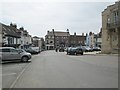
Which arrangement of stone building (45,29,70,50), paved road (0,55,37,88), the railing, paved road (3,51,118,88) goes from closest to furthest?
paved road (3,51,118,88) < paved road (0,55,37,88) < the railing < stone building (45,29,70,50)

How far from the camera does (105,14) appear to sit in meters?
48.8

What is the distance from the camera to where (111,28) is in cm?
4553

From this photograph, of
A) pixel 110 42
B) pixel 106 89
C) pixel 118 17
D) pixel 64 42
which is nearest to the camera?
pixel 106 89

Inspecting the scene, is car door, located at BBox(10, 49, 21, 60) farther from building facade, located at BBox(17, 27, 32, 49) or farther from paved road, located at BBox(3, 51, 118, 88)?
building facade, located at BBox(17, 27, 32, 49)

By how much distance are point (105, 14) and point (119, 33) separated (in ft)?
20.3

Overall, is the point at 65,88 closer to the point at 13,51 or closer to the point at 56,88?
the point at 56,88

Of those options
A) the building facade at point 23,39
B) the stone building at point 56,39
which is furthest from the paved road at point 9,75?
the stone building at point 56,39

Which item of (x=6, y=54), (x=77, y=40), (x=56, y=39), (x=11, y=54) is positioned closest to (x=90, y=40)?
(x=77, y=40)

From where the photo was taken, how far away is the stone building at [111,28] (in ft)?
144

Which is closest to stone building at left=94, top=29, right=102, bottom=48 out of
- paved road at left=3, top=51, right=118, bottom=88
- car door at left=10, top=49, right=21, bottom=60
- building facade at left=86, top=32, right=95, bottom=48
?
building facade at left=86, top=32, right=95, bottom=48

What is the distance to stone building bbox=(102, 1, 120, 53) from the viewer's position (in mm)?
43750

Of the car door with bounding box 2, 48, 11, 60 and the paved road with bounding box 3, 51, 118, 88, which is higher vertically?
the car door with bounding box 2, 48, 11, 60

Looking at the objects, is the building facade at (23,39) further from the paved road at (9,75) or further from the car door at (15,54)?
the paved road at (9,75)

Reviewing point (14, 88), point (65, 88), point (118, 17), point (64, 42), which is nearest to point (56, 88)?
point (65, 88)
